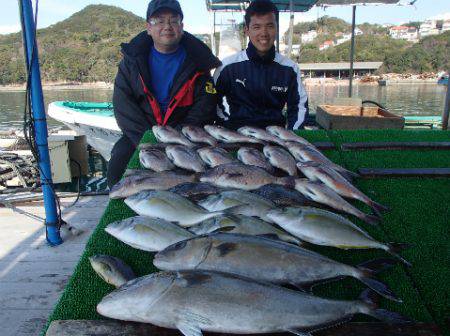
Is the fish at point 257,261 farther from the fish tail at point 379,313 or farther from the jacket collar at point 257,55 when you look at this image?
the jacket collar at point 257,55

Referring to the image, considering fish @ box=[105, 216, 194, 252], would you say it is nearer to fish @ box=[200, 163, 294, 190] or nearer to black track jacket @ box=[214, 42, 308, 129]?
fish @ box=[200, 163, 294, 190]

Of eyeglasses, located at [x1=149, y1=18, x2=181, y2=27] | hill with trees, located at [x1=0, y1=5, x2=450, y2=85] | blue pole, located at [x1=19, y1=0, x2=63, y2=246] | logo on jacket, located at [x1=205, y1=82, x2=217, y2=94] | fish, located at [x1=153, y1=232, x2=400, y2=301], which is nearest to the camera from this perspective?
fish, located at [x1=153, y1=232, x2=400, y2=301]

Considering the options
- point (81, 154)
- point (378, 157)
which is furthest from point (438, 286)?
point (81, 154)

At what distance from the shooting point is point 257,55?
15.2 ft

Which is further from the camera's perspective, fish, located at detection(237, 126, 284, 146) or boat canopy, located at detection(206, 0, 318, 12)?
boat canopy, located at detection(206, 0, 318, 12)

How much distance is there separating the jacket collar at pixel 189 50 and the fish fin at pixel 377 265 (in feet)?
10.7

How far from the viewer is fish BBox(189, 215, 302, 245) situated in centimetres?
189

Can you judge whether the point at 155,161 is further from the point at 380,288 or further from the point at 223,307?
the point at 380,288

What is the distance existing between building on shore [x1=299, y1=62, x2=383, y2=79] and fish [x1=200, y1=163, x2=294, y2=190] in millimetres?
71986

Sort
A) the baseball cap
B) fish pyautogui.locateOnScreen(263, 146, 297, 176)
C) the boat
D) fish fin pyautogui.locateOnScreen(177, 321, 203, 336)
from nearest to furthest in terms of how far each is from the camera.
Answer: fish fin pyautogui.locateOnScreen(177, 321, 203, 336)
fish pyautogui.locateOnScreen(263, 146, 297, 176)
the baseball cap
the boat

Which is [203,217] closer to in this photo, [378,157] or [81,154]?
[378,157]

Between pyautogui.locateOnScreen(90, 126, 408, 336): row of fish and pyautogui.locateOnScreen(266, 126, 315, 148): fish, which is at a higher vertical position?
pyautogui.locateOnScreen(266, 126, 315, 148): fish

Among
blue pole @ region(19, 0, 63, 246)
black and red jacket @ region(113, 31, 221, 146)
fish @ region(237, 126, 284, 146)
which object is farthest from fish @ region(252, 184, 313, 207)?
blue pole @ region(19, 0, 63, 246)

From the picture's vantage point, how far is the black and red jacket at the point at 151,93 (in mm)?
4297
